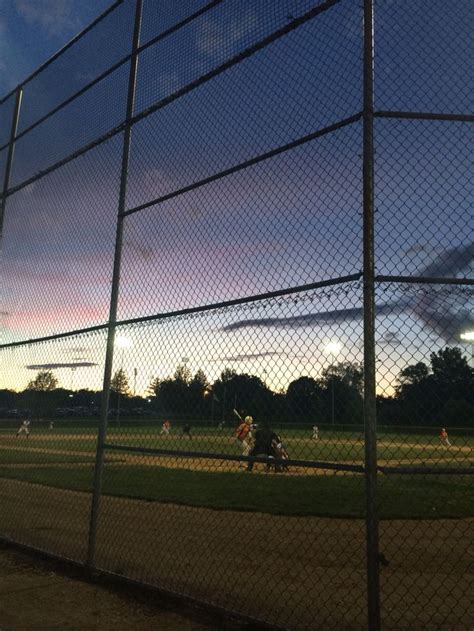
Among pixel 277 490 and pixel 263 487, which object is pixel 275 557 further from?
pixel 263 487

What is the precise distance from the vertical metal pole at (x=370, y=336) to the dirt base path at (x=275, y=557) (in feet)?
2.99

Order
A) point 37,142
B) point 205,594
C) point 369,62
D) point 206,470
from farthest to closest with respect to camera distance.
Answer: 1. point 206,470
2. point 37,142
3. point 205,594
4. point 369,62

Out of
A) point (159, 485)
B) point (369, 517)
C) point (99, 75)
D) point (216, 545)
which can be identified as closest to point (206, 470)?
point (159, 485)

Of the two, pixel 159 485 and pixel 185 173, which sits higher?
pixel 185 173

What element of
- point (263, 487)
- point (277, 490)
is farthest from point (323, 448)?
point (277, 490)

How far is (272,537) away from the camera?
6664mm

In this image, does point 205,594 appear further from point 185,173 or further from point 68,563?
point 185,173

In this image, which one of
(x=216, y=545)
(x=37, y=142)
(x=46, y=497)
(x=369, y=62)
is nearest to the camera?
(x=369, y=62)

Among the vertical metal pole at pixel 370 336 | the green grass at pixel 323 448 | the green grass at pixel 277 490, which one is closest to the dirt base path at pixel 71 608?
the vertical metal pole at pixel 370 336

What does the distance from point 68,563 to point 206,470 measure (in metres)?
10.4

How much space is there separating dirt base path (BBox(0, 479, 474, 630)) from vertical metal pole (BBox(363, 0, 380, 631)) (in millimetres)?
912

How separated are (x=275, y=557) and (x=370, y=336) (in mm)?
3424

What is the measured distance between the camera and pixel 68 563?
486 centimetres

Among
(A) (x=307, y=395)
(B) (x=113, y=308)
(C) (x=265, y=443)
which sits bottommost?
(C) (x=265, y=443)
